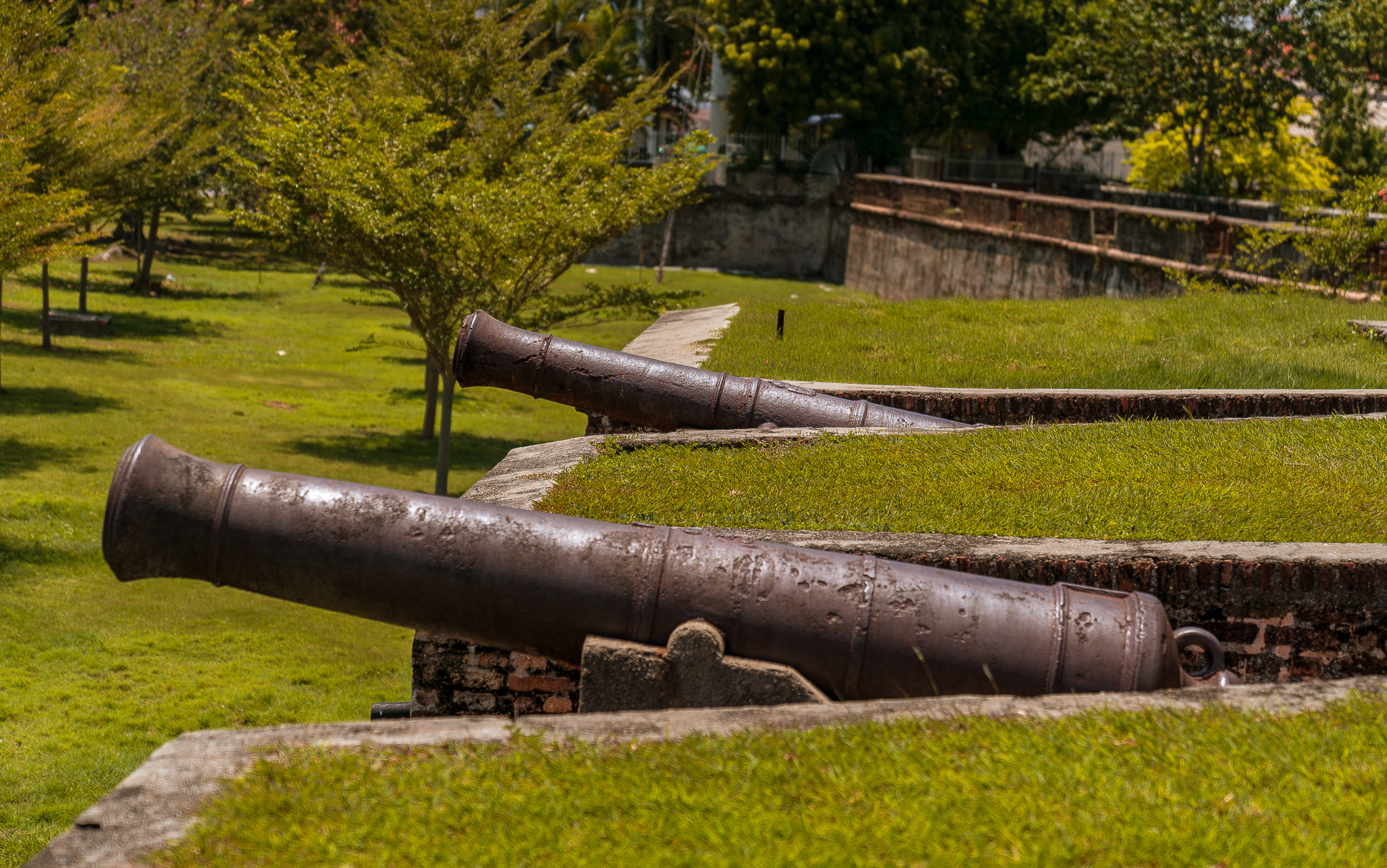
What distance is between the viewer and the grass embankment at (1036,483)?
5707 mm

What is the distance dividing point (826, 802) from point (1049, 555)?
6.35 feet

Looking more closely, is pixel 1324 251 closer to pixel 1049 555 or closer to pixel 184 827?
pixel 1049 555

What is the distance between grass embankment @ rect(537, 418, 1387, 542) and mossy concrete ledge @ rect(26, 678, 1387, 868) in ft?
5.50

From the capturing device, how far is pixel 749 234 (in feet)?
130

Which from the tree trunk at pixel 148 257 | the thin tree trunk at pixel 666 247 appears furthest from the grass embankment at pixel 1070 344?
the thin tree trunk at pixel 666 247

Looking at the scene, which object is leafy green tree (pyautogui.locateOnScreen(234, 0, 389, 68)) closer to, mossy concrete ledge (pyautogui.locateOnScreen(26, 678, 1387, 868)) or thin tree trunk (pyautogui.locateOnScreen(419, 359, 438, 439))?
thin tree trunk (pyautogui.locateOnScreen(419, 359, 438, 439))

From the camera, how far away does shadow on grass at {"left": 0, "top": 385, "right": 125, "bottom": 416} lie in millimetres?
16219

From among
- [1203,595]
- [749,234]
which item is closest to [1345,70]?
[749,234]

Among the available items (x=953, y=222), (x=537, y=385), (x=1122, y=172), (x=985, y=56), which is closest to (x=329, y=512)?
(x=537, y=385)

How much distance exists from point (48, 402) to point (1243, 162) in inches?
1009

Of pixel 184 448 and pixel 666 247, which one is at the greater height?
pixel 666 247

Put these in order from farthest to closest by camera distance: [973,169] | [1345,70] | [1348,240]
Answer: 1. [973,169]
2. [1345,70]
3. [1348,240]

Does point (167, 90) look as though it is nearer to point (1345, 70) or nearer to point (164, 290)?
point (164, 290)

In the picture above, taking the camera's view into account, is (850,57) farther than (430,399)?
Yes
